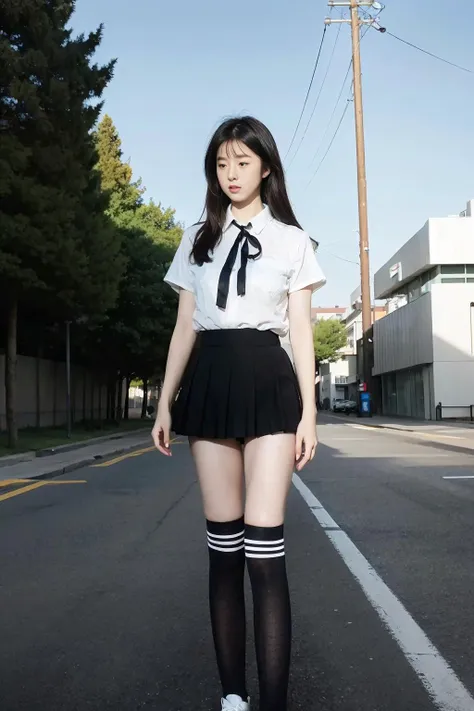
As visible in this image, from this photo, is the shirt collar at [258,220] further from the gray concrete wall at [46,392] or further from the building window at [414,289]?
the building window at [414,289]

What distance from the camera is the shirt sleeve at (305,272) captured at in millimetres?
2613

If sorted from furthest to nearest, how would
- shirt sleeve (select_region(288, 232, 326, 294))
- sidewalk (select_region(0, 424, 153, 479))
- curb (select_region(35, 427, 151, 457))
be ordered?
1. curb (select_region(35, 427, 151, 457))
2. sidewalk (select_region(0, 424, 153, 479))
3. shirt sleeve (select_region(288, 232, 326, 294))

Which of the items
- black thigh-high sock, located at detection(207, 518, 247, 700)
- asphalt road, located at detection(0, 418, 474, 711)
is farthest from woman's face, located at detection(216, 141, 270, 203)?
asphalt road, located at detection(0, 418, 474, 711)

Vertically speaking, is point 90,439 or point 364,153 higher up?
point 364,153

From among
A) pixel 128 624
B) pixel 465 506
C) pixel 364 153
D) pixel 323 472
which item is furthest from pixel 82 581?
pixel 364 153

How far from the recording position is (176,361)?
2711 millimetres

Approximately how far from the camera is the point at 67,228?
58.2 feet

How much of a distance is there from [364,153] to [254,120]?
124ft

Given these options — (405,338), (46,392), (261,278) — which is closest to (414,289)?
(405,338)

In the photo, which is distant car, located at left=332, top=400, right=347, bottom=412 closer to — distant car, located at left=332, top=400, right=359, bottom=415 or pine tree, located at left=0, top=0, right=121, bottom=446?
distant car, located at left=332, top=400, right=359, bottom=415

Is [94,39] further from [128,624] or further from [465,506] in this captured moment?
[128,624]

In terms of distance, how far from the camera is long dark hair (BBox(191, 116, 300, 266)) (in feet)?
8.70

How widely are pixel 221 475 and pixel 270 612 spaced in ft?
1.47

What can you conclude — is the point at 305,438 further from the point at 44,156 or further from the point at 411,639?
the point at 44,156
